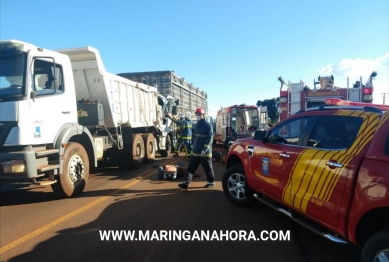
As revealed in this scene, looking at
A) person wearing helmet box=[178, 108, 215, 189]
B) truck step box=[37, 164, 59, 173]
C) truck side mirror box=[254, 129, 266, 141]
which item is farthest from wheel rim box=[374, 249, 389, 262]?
truck step box=[37, 164, 59, 173]

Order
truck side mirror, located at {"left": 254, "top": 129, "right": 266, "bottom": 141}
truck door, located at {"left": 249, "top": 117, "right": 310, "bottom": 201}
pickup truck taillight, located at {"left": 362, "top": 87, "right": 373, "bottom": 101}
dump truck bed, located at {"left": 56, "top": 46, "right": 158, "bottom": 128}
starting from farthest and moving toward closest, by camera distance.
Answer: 1. pickup truck taillight, located at {"left": 362, "top": 87, "right": 373, "bottom": 101}
2. dump truck bed, located at {"left": 56, "top": 46, "right": 158, "bottom": 128}
3. truck side mirror, located at {"left": 254, "top": 129, "right": 266, "bottom": 141}
4. truck door, located at {"left": 249, "top": 117, "right": 310, "bottom": 201}

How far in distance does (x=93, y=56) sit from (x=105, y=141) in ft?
7.65

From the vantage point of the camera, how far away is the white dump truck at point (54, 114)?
481 centimetres

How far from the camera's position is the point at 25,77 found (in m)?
4.97

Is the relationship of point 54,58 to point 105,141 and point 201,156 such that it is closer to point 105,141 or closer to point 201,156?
point 105,141

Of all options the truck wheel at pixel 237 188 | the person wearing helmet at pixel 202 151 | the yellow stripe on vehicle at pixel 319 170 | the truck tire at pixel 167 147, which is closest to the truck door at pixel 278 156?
the yellow stripe on vehicle at pixel 319 170

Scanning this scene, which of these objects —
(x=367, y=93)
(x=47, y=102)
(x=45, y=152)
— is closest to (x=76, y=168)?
(x=45, y=152)

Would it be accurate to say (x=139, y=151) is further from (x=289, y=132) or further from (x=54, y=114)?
(x=289, y=132)

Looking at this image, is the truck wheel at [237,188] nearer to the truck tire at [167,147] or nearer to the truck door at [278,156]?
the truck door at [278,156]

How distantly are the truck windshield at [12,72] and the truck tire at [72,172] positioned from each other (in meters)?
1.44

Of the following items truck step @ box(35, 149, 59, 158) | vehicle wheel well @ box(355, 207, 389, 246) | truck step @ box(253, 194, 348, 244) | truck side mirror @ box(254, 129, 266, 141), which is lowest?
truck step @ box(253, 194, 348, 244)

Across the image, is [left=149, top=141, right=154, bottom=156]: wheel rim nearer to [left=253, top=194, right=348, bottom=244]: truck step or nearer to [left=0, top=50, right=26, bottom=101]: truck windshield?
[left=0, top=50, right=26, bottom=101]: truck windshield

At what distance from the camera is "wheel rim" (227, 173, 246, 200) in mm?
5051

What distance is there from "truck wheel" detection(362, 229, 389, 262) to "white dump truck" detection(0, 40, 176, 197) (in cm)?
494
